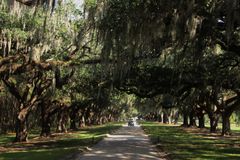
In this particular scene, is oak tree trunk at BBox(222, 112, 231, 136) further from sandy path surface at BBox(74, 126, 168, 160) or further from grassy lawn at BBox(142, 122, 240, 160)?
sandy path surface at BBox(74, 126, 168, 160)

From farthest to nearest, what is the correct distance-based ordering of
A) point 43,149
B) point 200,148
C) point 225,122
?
1. point 225,122
2. point 200,148
3. point 43,149

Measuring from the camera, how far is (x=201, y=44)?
51.7 feet

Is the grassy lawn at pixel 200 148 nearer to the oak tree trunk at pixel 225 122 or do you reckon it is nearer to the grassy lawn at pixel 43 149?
the oak tree trunk at pixel 225 122

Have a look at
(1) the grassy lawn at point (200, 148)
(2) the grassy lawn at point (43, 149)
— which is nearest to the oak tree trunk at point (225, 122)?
(1) the grassy lawn at point (200, 148)

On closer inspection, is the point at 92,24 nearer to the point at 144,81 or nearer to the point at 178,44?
the point at 178,44

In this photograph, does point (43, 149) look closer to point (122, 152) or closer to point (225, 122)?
point (122, 152)

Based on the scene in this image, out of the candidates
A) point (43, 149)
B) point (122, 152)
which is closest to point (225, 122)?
point (43, 149)

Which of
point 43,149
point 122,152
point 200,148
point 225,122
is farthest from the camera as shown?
point 225,122

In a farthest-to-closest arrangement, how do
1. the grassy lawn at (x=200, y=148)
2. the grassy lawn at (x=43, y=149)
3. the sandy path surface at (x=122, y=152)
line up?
the grassy lawn at (x=200, y=148) → the grassy lawn at (x=43, y=149) → the sandy path surface at (x=122, y=152)

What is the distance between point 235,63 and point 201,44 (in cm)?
1061

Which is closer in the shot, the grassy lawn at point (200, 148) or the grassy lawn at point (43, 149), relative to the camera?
the grassy lawn at point (43, 149)

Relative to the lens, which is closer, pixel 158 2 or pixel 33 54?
pixel 158 2

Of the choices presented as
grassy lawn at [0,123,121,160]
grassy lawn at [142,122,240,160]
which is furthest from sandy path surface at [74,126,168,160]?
grassy lawn at [0,123,121,160]

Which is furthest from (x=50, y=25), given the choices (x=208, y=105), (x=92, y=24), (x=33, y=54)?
(x=208, y=105)
